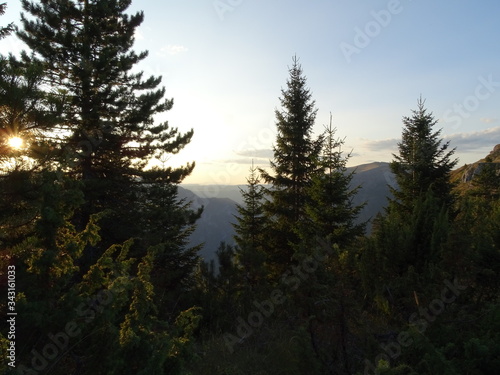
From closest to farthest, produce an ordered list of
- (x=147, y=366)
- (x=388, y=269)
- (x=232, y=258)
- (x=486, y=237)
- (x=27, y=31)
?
(x=147, y=366), (x=486, y=237), (x=388, y=269), (x=232, y=258), (x=27, y=31)

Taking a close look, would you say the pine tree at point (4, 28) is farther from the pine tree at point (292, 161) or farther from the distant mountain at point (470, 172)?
the distant mountain at point (470, 172)

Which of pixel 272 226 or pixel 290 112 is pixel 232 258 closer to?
pixel 272 226

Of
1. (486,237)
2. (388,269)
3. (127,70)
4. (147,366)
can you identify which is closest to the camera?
(147,366)

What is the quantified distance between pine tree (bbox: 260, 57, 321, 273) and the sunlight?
12379 mm

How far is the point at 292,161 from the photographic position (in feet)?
55.9

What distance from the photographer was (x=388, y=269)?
→ 7039mm

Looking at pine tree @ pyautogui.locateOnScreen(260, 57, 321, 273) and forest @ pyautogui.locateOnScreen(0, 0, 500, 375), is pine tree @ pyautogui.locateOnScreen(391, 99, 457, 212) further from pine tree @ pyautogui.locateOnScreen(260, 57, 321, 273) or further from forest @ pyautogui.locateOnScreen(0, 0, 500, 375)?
pine tree @ pyautogui.locateOnScreen(260, 57, 321, 273)

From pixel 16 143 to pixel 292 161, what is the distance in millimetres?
13416

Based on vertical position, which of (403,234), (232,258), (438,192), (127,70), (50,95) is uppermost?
(127,70)

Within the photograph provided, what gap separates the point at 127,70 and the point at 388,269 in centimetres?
1312

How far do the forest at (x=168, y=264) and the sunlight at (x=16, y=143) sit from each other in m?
0.03

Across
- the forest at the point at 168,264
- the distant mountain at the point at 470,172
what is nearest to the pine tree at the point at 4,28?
the forest at the point at 168,264

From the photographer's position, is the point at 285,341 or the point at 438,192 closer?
the point at 285,341

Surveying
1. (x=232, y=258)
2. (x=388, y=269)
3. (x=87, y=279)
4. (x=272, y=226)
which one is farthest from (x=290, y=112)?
(x=87, y=279)
